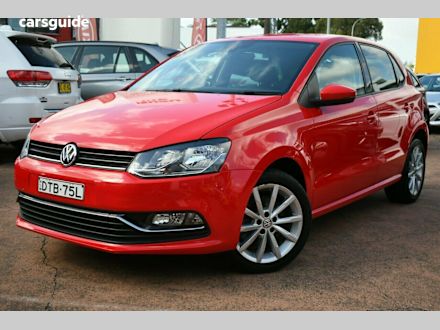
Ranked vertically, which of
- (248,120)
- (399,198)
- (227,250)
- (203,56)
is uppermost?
(203,56)

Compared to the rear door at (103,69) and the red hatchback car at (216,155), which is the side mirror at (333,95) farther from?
the rear door at (103,69)

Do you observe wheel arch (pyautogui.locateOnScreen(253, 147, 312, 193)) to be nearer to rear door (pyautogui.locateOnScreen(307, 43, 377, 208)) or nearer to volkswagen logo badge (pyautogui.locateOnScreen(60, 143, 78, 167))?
rear door (pyautogui.locateOnScreen(307, 43, 377, 208))

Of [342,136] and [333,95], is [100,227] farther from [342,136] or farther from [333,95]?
[342,136]

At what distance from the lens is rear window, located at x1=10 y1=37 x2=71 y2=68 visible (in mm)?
7008

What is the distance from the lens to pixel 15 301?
316cm

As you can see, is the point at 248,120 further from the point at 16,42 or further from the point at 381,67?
the point at 16,42

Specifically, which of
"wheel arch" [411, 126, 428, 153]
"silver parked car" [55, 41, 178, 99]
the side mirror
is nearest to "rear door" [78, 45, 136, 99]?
"silver parked car" [55, 41, 178, 99]

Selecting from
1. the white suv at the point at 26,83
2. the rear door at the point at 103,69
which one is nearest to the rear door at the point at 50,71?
the white suv at the point at 26,83

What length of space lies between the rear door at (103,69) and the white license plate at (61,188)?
5349 millimetres

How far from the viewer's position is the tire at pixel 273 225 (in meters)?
3.53

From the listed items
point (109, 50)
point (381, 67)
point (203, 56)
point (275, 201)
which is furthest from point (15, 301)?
point (109, 50)

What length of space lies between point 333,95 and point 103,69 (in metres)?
5.59

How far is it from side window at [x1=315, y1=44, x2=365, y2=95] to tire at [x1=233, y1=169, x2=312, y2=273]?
3.15ft

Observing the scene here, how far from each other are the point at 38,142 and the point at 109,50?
5484mm
